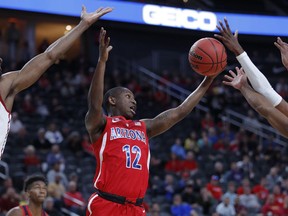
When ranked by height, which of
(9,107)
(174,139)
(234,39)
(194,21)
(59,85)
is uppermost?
(194,21)

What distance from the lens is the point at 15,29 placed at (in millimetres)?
23344

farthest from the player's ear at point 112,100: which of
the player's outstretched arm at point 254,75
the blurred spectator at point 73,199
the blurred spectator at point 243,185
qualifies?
the blurred spectator at point 243,185

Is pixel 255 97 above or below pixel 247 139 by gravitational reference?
below

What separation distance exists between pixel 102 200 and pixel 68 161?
9852 mm

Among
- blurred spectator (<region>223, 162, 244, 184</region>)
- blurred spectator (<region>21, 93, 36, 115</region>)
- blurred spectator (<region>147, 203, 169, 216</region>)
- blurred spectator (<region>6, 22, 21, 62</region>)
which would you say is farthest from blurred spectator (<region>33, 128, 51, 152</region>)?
blurred spectator (<region>6, 22, 21, 62</region>)

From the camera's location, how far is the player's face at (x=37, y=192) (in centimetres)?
705

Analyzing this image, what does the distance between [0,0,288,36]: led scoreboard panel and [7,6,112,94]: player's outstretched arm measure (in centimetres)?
1254

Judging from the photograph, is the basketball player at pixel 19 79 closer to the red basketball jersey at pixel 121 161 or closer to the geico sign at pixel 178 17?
the red basketball jersey at pixel 121 161

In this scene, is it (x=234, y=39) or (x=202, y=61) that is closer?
(x=234, y=39)

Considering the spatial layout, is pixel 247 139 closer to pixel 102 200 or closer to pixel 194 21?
pixel 194 21

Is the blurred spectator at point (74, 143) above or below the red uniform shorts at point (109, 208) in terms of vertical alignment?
above

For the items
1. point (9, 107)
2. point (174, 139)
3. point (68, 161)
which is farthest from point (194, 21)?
point (9, 107)

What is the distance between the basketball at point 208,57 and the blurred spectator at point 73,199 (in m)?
6.90

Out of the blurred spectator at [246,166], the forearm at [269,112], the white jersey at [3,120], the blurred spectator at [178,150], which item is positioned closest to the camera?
the white jersey at [3,120]
